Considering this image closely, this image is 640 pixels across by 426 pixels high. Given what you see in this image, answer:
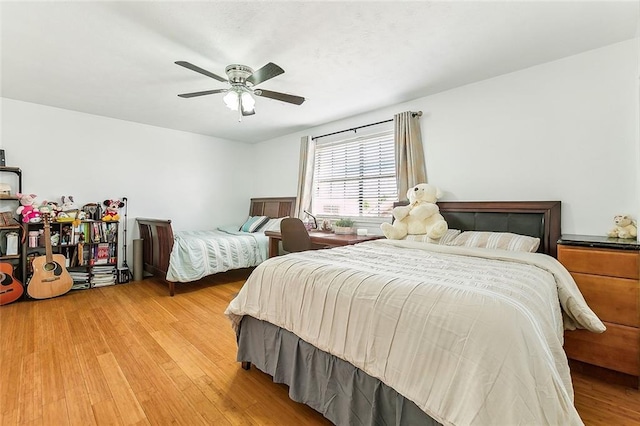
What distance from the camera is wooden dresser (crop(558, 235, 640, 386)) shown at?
1728 mm

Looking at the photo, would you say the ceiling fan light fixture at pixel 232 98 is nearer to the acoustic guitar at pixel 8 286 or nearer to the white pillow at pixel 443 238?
the white pillow at pixel 443 238

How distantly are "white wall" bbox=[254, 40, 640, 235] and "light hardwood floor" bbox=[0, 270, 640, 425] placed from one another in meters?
1.43

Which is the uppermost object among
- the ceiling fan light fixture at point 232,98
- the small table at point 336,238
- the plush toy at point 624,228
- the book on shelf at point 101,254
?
the ceiling fan light fixture at point 232,98

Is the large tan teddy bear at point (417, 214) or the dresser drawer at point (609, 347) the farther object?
the large tan teddy bear at point (417, 214)

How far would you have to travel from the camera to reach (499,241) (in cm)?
233

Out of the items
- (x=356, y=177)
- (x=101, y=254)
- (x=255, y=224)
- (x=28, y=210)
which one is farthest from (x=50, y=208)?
(x=356, y=177)

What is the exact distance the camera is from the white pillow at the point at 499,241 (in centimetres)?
223

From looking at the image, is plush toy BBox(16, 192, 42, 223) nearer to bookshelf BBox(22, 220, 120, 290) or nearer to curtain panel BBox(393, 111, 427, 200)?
bookshelf BBox(22, 220, 120, 290)

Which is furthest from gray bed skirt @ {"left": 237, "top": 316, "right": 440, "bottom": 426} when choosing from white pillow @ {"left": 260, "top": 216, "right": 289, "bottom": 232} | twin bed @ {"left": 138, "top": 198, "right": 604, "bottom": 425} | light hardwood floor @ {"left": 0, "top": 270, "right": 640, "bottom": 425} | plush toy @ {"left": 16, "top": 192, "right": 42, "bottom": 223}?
plush toy @ {"left": 16, "top": 192, "right": 42, "bottom": 223}

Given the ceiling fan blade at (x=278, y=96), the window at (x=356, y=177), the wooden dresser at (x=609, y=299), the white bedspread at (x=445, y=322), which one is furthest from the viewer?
the window at (x=356, y=177)

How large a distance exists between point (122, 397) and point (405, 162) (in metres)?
3.22

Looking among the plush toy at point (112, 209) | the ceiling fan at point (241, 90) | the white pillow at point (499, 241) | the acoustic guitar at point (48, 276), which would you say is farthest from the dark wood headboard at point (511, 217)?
the acoustic guitar at point (48, 276)

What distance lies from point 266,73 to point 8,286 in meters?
3.73

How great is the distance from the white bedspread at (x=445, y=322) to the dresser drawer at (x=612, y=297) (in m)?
0.32
